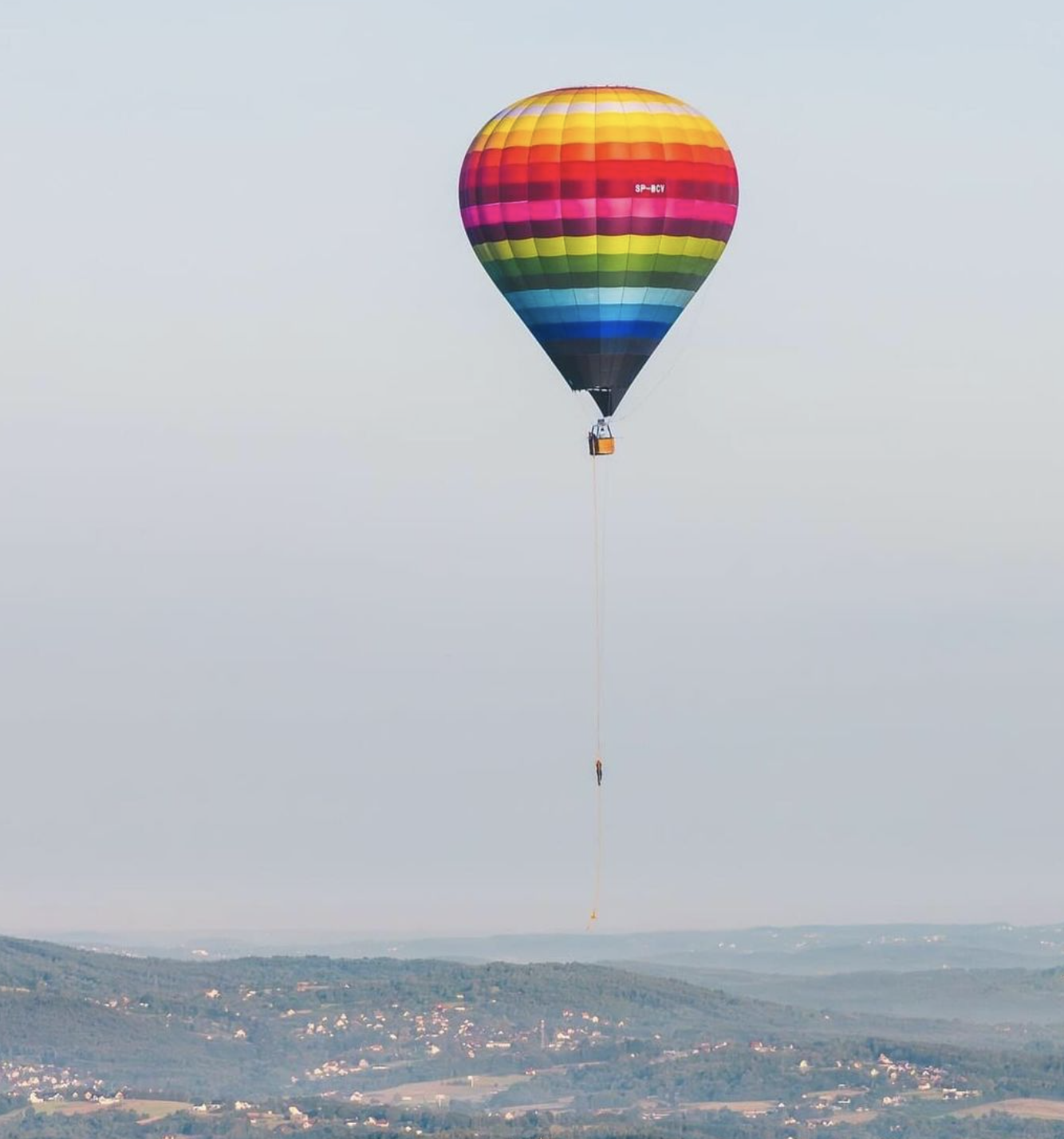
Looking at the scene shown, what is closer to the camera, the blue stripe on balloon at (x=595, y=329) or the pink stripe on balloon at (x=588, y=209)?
the pink stripe on balloon at (x=588, y=209)

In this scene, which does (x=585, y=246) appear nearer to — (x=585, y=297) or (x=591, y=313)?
(x=585, y=297)

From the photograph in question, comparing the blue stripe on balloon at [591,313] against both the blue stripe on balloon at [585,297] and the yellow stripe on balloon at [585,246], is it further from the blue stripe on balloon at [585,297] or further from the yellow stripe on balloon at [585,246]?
the yellow stripe on balloon at [585,246]

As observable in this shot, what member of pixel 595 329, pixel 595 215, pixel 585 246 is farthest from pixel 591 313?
pixel 595 215

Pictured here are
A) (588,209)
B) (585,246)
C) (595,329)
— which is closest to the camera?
(588,209)

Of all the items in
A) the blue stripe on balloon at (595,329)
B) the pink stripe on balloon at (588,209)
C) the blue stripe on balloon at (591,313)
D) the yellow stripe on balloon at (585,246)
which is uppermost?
the pink stripe on balloon at (588,209)

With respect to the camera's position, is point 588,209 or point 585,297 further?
point 585,297

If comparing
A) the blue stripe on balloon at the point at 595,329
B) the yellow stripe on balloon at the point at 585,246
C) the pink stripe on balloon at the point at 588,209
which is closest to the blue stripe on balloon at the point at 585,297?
the blue stripe on balloon at the point at 595,329

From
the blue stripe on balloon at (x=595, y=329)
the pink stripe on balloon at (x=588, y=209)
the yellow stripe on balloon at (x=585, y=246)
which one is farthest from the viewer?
the blue stripe on balloon at (x=595, y=329)

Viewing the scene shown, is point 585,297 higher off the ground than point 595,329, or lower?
higher
